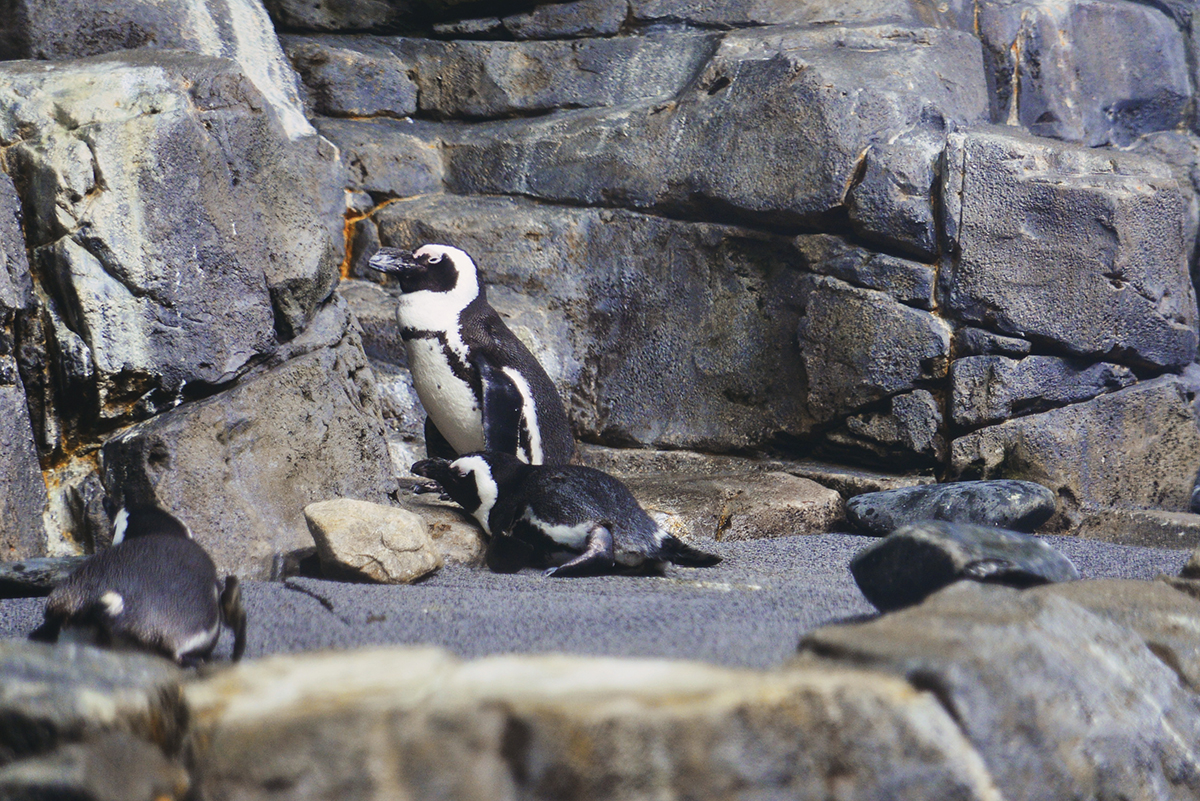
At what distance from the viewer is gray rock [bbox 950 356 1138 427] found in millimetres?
4523

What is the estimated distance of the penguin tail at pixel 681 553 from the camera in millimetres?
3336

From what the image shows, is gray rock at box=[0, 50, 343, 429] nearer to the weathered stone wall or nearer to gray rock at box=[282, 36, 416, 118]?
the weathered stone wall

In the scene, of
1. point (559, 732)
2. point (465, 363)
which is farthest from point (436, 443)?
point (559, 732)

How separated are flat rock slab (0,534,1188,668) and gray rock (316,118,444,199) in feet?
9.76

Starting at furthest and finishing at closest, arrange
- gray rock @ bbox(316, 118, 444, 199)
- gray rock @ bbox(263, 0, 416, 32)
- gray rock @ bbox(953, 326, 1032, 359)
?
gray rock @ bbox(263, 0, 416, 32), gray rock @ bbox(316, 118, 444, 199), gray rock @ bbox(953, 326, 1032, 359)

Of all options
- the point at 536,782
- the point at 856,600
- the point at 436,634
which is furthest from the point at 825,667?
the point at 856,600

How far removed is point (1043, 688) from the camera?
142 centimetres

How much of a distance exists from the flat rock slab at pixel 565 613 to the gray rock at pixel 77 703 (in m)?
0.61

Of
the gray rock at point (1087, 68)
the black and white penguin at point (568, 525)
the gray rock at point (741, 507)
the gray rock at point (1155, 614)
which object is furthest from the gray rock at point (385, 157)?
the gray rock at point (1155, 614)

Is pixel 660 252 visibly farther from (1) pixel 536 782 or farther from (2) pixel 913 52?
(1) pixel 536 782

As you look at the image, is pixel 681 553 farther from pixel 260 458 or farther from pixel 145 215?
pixel 145 215

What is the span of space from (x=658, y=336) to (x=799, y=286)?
76cm

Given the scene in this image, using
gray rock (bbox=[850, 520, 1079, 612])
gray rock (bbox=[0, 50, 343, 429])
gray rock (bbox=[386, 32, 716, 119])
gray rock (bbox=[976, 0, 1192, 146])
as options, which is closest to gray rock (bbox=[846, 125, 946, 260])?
gray rock (bbox=[386, 32, 716, 119])

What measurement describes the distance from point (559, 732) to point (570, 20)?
5.22 m
